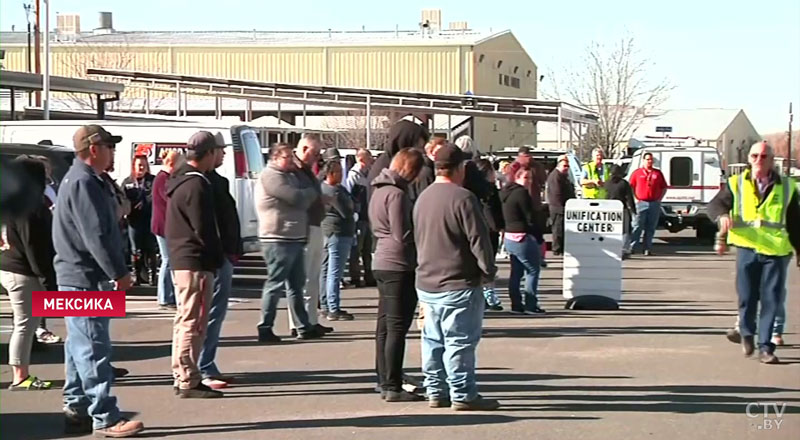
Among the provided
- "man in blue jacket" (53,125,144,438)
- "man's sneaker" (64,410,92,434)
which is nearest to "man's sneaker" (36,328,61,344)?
"man's sneaker" (64,410,92,434)

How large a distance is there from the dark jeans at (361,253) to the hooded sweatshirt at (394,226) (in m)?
7.30

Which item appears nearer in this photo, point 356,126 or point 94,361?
point 94,361

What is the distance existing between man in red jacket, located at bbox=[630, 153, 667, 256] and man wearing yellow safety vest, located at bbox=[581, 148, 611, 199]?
0.63 m

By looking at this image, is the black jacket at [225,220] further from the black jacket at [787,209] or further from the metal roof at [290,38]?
the metal roof at [290,38]

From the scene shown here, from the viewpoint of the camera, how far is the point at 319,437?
7.30 metres

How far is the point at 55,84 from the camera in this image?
2928 cm

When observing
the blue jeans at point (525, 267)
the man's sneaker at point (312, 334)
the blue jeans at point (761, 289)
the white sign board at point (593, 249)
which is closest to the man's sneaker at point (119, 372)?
the man's sneaker at point (312, 334)

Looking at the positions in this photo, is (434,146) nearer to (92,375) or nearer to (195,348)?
(195,348)

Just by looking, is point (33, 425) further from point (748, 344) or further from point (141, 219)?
point (141, 219)

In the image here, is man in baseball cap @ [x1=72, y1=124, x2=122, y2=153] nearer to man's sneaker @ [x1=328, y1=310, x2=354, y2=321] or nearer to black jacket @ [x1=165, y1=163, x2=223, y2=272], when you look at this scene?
black jacket @ [x1=165, y1=163, x2=223, y2=272]

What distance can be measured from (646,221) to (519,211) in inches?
402

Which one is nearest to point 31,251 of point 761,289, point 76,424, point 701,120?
point 76,424

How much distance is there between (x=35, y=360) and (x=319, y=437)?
3855 millimetres

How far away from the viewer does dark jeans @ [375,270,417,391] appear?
27.1ft
